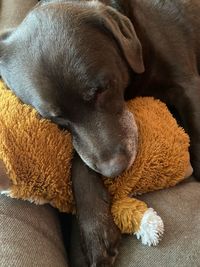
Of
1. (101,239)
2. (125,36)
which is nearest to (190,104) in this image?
(125,36)

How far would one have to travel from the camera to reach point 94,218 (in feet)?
4.17

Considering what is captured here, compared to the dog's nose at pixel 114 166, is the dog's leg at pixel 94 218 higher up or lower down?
lower down

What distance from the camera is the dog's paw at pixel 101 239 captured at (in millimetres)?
1224

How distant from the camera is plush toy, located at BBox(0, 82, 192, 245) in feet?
Result: 4.03

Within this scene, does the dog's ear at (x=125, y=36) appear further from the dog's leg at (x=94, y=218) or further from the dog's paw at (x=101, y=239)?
the dog's paw at (x=101, y=239)

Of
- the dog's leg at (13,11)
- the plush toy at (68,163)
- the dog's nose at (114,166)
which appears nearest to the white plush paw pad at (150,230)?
the plush toy at (68,163)

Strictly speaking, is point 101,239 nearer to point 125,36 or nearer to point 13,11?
point 125,36

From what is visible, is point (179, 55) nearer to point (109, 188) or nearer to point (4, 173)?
point (109, 188)

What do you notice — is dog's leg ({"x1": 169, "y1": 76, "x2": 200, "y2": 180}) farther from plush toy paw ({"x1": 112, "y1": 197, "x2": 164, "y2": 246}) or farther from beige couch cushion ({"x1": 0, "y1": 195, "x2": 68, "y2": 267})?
beige couch cushion ({"x1": 0, "y1": 195, "x2": 68, "y2": 267})

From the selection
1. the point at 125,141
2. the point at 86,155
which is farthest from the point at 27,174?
the point at 125,141

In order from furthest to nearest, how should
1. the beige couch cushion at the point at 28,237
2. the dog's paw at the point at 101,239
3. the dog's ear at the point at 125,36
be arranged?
the dog's ear at the point at 125,36 < the dog's paw at the point at 101,239 < the beige couch cushion at the point at 28,237

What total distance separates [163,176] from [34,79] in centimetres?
44

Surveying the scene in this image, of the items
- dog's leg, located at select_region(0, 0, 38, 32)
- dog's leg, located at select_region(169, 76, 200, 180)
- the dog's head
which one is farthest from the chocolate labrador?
dog's leg, located at select_region(0, 0, 38, 32)

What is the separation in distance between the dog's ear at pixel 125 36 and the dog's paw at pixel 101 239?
437 mm
